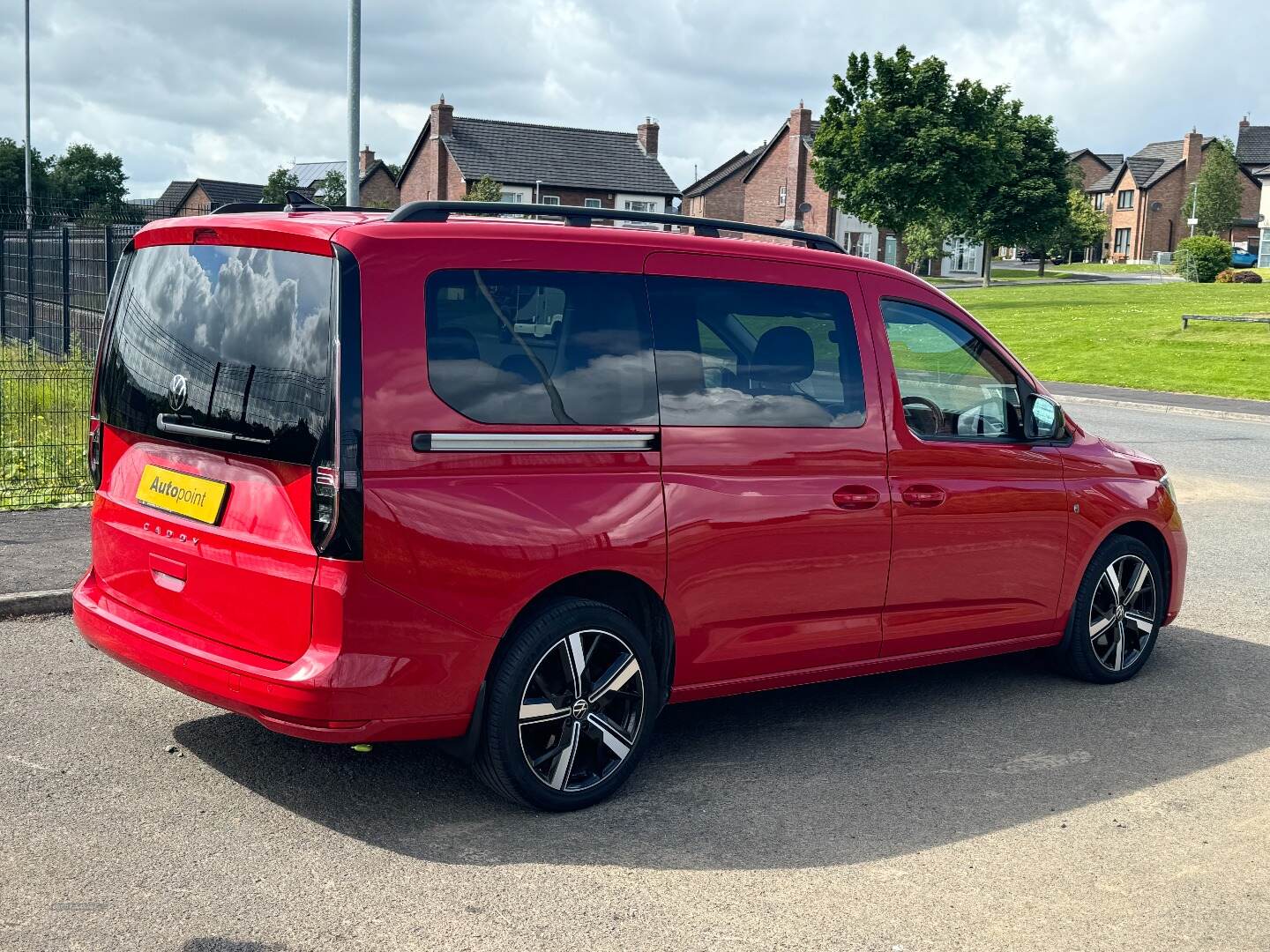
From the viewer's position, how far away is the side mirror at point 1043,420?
20.5 feet

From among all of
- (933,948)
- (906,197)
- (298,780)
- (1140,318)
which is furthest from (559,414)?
(906,197)

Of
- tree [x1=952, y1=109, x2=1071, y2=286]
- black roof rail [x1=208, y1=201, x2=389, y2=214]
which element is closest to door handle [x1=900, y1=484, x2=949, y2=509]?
black roof rail [x1=208, y1=201, x2=389, y2=214]

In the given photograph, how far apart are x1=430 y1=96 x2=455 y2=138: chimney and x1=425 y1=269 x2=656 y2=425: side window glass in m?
79.9

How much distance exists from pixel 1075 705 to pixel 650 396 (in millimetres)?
2718

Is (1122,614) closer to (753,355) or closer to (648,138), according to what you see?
(753,355)

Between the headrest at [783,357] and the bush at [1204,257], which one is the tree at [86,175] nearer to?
the bush at [1204,257]

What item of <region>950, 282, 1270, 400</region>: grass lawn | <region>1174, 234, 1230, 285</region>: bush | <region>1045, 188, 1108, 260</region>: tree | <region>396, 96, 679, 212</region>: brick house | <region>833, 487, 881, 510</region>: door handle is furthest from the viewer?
<region>1045, 188, 1108, 260</region>: tree

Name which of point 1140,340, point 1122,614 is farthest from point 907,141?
point 1122,614

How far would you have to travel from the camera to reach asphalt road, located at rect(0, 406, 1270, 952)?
389cm

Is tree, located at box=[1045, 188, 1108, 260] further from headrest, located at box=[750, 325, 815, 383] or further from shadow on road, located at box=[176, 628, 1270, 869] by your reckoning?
headrest, located at box=[750, 325, 815, 383]

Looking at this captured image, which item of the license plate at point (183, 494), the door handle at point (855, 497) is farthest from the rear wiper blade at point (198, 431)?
the door handle at point (855, 497)

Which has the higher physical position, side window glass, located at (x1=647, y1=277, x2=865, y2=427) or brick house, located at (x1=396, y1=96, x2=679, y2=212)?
brick house, located at (x1=396, y1=96, x2=679, y2=212)

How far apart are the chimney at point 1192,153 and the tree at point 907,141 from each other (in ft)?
217

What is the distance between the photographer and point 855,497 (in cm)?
543
